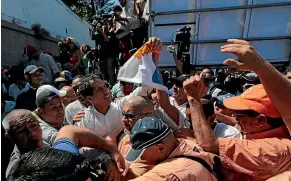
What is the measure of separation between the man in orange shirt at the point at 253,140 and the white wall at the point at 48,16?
656cm

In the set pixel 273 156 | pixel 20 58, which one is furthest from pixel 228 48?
pixel 20 58

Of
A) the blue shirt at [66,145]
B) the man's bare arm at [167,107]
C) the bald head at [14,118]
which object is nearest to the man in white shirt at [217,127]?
the man's bare arm at [167,107]

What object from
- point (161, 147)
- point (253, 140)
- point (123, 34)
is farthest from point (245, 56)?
point (123, 34)

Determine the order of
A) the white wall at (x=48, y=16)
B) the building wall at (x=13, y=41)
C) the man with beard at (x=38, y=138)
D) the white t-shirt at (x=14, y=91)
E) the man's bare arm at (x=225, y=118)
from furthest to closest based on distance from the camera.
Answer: the white wall at (x=48, y=16), the building wall at (x=13, y=41), the white t-shirt at (x=14, y=91), the man's bare arm at (x=225, y=118), the man with beard at (x=38, y=138)

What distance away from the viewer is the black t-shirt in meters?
4.03

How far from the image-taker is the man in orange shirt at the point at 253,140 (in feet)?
5.12

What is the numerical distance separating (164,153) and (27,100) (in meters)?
3.02

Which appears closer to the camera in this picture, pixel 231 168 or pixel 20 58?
pixel 231 168

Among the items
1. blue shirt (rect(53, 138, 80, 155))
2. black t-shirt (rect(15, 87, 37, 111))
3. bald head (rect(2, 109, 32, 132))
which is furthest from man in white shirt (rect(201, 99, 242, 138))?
black t-shirt (rect(15, 87, 37, 111))

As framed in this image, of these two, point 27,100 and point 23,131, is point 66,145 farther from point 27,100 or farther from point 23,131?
point 27,100

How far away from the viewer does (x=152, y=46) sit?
290 cm

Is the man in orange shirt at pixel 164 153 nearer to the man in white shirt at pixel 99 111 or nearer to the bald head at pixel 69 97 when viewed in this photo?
the man in white shirt at pixel 99 111

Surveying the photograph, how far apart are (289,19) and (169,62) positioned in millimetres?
1874

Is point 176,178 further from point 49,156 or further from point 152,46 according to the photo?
point 152,46
